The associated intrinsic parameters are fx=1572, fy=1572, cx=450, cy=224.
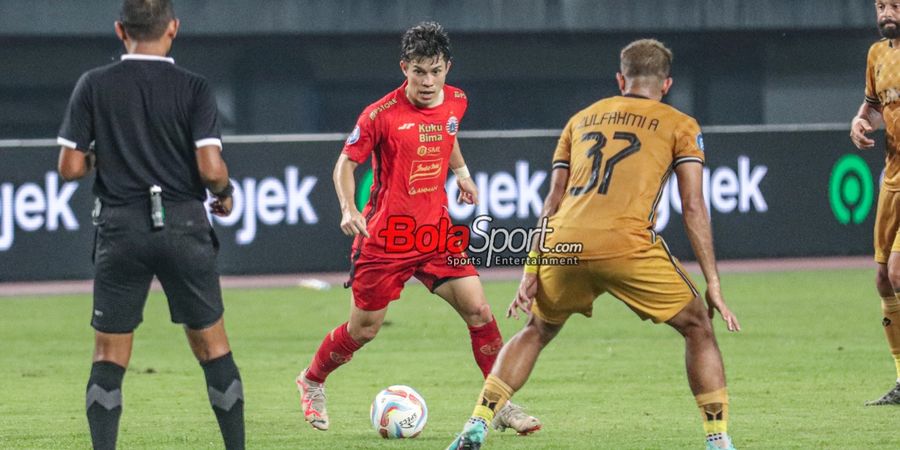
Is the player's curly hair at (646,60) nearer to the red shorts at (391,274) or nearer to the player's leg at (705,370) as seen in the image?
the player's leg at (705,370)

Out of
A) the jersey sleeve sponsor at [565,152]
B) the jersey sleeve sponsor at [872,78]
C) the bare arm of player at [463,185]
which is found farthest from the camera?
the jersey sleeve sponsor at [872,78]

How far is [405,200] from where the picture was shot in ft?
27.8

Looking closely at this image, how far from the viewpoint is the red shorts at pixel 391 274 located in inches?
329

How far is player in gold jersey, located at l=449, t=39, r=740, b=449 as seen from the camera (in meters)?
6.83

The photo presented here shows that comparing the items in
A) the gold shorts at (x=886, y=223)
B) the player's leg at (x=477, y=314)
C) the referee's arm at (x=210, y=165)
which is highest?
the referee's arm at (x=210, y=165)

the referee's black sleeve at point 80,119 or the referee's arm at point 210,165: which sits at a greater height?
the referee's black sleeve at point 80,119

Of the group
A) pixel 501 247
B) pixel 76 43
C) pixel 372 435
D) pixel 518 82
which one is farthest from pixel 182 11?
pixel 372 435

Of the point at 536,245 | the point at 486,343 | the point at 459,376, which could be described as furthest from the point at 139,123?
the point at 459,376

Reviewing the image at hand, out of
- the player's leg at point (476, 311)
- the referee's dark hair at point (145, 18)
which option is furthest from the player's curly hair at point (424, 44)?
the referee's dark hair at point (145, 18)

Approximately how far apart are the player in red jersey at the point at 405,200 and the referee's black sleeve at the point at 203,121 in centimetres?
191

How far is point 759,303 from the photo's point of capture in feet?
51.2

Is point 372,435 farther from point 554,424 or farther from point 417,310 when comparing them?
point 417,310

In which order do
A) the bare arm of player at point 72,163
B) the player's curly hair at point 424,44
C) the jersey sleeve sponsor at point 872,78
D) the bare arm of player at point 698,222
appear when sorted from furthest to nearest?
the jersey sleeve sponsor at point 872,78, the player's curly hair at point 424,44, the bare arm of player at point 698,222, the bare arm of player at point 72,163

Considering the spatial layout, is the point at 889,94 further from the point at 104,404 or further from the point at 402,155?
the point at 104,404
